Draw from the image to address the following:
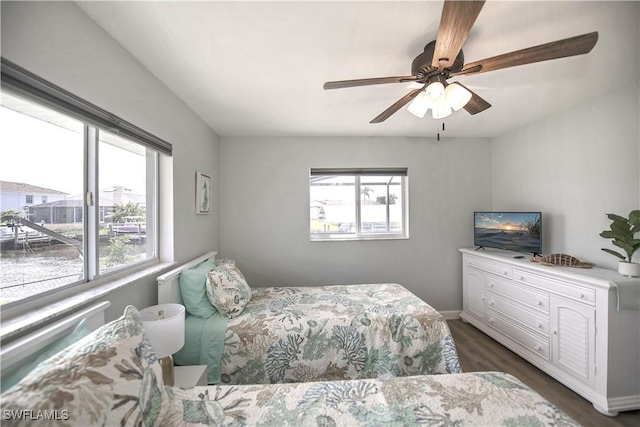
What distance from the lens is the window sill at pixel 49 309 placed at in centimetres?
90

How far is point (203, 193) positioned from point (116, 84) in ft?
4.32

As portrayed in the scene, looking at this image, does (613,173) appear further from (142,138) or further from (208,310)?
(142,138)

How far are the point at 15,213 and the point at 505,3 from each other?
7.88 feet

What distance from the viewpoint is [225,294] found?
1.96 m

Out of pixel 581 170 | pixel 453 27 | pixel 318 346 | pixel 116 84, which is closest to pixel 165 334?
pixel 318 346

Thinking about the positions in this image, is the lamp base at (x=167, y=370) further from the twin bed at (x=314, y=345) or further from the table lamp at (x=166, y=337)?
the twin bed at (x=314, y=345)

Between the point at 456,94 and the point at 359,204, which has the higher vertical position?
the point at 456,94

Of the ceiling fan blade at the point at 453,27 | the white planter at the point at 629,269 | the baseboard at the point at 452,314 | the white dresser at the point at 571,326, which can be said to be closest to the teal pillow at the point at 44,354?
the ceiling fan blade at the point at 453,27

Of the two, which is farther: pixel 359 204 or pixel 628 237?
pixel 359 204

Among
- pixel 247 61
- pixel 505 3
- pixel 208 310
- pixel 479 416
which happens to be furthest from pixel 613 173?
pixel 208 310

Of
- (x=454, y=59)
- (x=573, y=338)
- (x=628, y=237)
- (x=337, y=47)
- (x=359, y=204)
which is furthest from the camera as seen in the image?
(x=359, y=204)

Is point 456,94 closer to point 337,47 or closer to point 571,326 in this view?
point 337,47

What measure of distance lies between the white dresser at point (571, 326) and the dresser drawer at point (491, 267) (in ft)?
0.03

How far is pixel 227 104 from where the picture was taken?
227 centimetres
